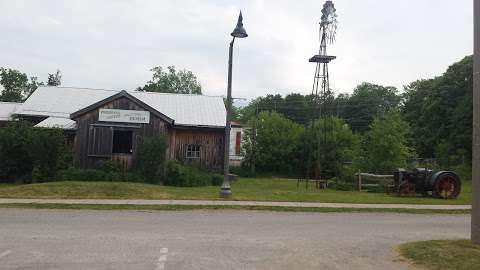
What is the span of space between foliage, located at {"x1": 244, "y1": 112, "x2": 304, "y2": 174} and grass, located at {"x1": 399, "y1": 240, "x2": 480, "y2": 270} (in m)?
Answer: 33.2

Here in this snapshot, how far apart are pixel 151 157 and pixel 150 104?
28.0ft

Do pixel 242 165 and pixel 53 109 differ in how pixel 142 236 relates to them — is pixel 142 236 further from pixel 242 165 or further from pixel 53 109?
pixel 242 165

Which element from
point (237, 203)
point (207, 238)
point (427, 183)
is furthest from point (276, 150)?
point (207, 238)

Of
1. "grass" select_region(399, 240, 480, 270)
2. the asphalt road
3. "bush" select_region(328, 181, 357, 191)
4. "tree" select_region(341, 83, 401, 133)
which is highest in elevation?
"tree" select_region(341, 83, 401, 133)

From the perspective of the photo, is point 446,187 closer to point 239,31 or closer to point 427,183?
point 427,183

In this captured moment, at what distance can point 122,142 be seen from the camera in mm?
28266

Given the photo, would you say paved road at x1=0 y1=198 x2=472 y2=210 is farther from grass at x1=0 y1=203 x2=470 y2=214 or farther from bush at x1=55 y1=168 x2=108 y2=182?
bush at x1=55 y1=168 x2=108 y2=182

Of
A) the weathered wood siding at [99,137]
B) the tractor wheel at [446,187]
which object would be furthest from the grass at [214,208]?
the weathered wood siding at [99,137]

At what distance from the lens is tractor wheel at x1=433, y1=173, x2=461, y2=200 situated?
22656 millimetres

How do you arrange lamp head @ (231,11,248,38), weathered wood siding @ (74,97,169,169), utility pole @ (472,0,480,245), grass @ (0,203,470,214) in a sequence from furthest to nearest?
weathered wood siding @ (74,97,169,169)
lamp head @ (231,11,248,38)
grass @ (0,203,470,214)
utility pole @ (472,0,480,245)

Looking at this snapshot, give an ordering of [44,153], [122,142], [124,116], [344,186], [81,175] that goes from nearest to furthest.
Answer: [44,153] → [81,175] → [124,116] → [344,186] → [122,142]

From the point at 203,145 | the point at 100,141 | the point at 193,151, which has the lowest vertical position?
the point at 193,151

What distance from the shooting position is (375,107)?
10062cm

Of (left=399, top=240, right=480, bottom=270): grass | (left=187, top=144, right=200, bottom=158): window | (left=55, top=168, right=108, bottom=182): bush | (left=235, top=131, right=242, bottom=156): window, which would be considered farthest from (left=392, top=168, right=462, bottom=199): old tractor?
(left=235, top=131, right=242, bottom=156): window
